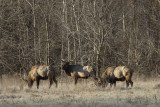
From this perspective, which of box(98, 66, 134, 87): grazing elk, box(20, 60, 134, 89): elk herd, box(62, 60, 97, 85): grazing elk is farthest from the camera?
box(62, 60, 97, 85): grazing elk

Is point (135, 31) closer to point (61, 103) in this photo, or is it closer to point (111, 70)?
point (111, 70)

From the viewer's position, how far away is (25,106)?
1182cm

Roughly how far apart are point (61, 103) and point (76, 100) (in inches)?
30.2

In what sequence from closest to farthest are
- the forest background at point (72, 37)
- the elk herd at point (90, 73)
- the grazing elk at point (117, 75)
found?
the grazing elk at point (117, 75), the elk herd at point (90, 73), the forest background at point (72, 37)

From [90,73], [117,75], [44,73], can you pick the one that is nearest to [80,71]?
[90,73]

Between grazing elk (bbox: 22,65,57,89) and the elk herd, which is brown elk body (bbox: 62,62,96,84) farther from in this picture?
grazing elk (bbox: 22,65,57,89)

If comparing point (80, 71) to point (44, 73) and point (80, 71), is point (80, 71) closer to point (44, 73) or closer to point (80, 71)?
point (80, 71)

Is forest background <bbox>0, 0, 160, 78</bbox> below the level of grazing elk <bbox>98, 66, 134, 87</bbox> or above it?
above

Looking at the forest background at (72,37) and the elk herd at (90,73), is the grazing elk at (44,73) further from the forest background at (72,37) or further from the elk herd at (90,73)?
the forest background at (72,37)

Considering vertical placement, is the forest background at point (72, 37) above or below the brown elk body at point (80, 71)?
above

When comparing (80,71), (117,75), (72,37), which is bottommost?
(117,75)

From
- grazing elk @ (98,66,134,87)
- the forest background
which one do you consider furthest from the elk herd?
the forest background

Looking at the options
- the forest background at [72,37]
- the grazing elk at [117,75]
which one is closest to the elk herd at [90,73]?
the grazing elk at [117,75]

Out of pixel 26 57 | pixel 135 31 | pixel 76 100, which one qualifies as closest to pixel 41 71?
pixel 76 100
